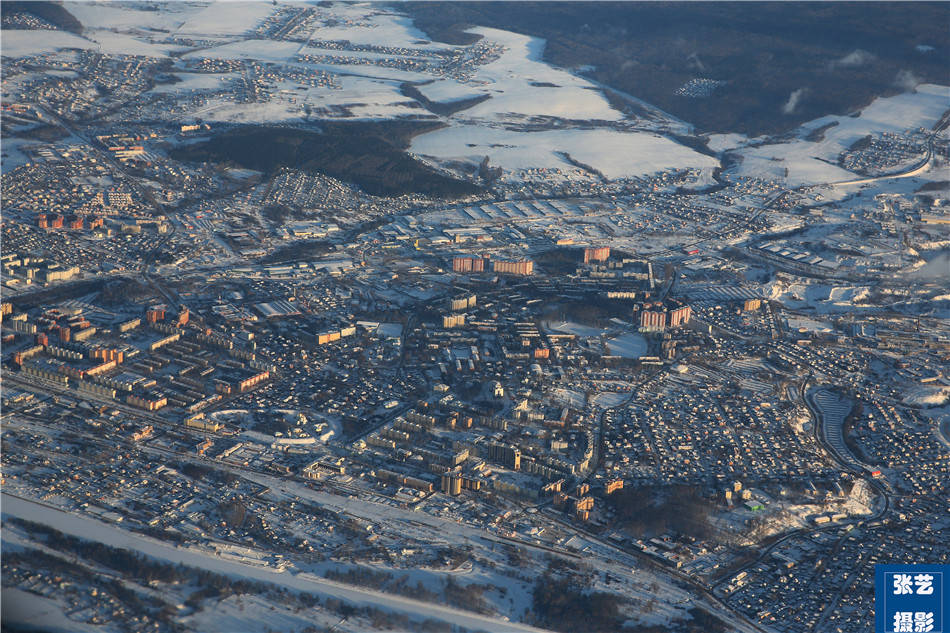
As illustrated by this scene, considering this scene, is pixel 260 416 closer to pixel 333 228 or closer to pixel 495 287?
pixel 495 287

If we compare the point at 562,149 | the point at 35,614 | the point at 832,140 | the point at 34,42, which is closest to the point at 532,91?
the point at 562,149

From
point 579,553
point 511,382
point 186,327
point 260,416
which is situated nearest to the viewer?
point 579,553

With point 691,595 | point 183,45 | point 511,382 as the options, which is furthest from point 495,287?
point 183,45

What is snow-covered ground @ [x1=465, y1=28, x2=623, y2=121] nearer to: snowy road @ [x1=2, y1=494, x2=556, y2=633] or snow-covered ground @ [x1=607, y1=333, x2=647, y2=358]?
snow-covered ground @ [x1=607, y1=333, x2=647, y2=358]

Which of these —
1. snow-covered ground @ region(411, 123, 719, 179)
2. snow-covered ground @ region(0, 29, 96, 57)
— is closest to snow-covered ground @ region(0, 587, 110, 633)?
snow-covered ground @ region(411, 123, 719, 179)

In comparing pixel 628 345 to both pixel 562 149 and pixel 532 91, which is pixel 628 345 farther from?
pixel 532 91

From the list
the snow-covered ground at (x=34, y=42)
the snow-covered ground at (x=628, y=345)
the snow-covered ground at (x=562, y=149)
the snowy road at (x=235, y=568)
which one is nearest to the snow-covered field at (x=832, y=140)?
the snow-covered ground at (x=562, y=149)

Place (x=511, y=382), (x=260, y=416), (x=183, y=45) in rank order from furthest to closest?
(x=183, y=45)
(x=511, y=382)
(x=260, y=416)

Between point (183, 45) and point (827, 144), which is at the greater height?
point (183, 45)
